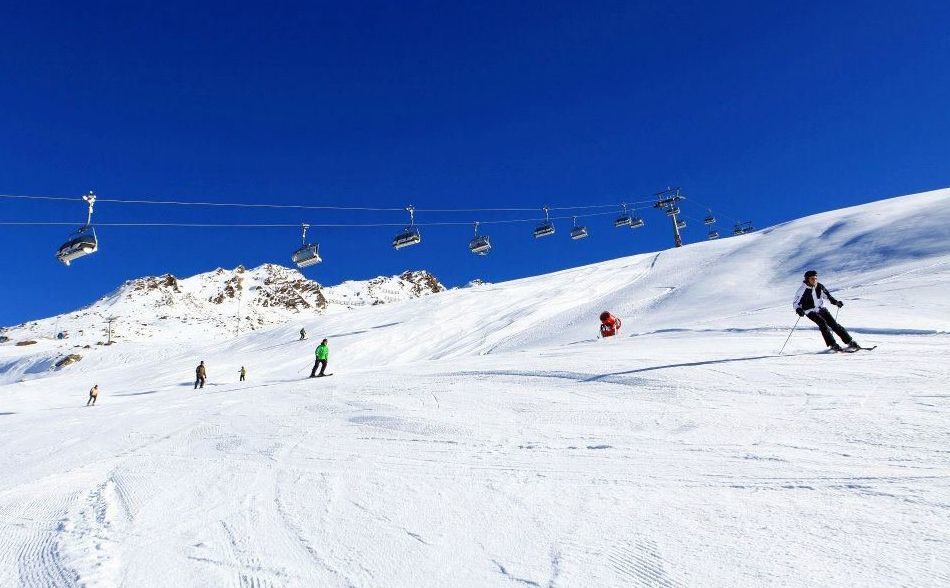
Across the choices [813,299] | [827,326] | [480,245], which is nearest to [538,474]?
[827,326]

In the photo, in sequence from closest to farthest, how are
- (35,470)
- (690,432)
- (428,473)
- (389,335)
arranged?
(428,473) → (690,432) → (35,470) → (389,335)

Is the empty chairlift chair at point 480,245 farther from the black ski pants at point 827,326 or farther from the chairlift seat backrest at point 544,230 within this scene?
the black ski pants at point 827,326

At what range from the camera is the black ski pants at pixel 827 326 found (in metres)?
8.69

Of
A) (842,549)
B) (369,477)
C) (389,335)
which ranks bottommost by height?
(842,549)

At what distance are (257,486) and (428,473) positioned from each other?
1.71m

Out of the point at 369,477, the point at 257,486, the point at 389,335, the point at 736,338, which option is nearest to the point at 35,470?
the point at 257,486

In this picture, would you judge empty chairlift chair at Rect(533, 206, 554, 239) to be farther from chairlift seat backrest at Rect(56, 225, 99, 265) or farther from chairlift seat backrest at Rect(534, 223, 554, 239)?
chairlift seat backrest at Rect(56, 225, 99, 265)

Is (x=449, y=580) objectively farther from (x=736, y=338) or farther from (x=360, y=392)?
(x=736, y=338)

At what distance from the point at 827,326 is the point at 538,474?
7.05 metres

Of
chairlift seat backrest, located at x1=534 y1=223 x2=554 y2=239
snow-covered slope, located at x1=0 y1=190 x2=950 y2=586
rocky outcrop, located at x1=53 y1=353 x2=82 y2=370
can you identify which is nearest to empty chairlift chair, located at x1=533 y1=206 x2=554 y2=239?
chairlift seat backrest, located at x1=534 y1=223 x2=554 y2=239

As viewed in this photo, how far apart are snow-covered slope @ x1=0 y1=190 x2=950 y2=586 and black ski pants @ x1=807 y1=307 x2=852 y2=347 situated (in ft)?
1.95

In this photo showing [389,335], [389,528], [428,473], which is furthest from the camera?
[389,335]

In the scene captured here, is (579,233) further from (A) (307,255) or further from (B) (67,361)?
(B) (67,361)

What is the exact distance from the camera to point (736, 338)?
11492 millimetres
